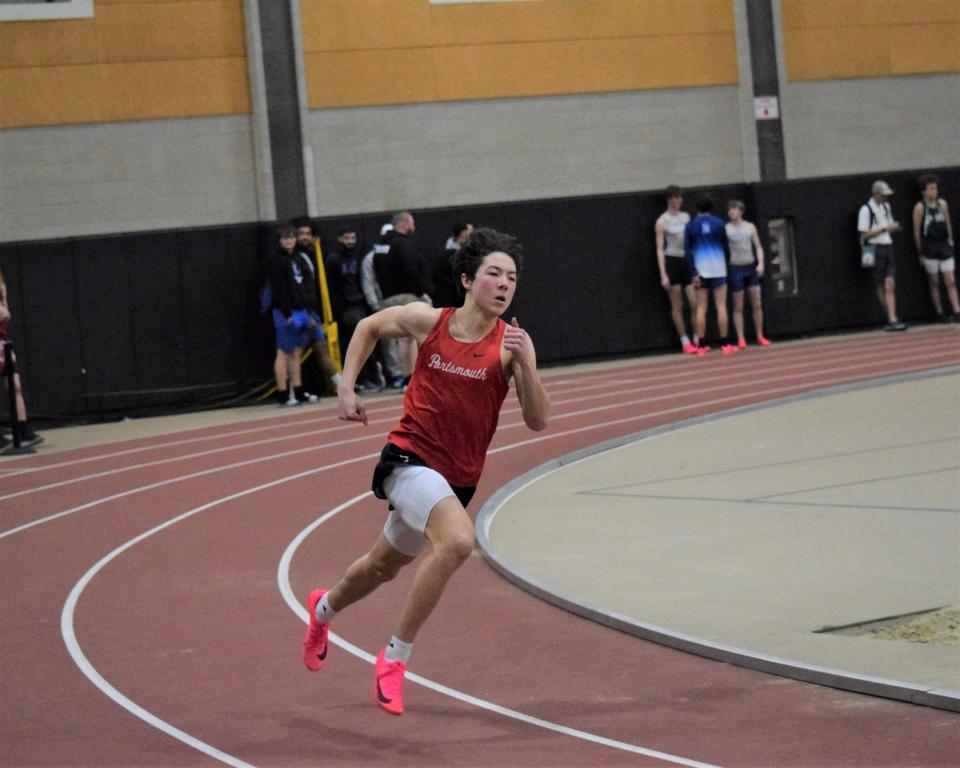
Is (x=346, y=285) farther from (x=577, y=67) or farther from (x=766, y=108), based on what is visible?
(x=766, y=108)

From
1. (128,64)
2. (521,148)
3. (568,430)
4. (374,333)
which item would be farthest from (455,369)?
(521,148)

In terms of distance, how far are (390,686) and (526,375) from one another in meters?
1.28

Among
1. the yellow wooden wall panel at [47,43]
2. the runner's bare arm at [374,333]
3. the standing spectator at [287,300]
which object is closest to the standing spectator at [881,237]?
the standing spectator at [287,300]

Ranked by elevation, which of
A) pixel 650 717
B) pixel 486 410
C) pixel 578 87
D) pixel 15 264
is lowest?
pixel 650 717

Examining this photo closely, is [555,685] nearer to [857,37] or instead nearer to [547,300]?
[547,300]

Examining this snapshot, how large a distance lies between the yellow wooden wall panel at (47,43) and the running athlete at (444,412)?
47.2 ft

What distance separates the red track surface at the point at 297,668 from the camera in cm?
553

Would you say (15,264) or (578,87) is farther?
(578,87)

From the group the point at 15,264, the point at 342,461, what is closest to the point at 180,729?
the point at 342,461

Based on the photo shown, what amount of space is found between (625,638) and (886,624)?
1.13 metres

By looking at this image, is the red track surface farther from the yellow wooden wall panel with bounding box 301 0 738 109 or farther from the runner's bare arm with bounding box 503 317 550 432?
the yellow wooden wall panel with bounding box 301 0 738 109

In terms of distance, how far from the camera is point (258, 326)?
760 inches

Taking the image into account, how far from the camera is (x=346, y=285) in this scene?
18.9m

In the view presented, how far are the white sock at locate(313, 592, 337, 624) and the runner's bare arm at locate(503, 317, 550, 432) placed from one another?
45.9 inches
